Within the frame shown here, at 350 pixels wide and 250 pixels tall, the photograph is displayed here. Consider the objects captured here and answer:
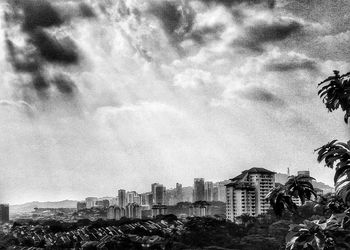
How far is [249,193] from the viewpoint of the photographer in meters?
47.8

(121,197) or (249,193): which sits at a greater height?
(121,197)

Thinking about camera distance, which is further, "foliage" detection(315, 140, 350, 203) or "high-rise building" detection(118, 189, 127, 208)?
"high-rise building" detection(118, 189, 127, 208)

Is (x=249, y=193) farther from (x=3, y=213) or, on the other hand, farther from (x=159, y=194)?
(x=3, y=213)

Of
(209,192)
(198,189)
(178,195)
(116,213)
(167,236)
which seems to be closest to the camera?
(167,236)

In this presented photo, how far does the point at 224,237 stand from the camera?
32.7m

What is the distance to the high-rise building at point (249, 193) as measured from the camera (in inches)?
1877

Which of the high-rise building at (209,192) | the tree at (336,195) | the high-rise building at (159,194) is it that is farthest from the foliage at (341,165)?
the high-rise building at (159,194)

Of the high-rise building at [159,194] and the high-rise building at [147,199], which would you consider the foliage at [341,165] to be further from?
the high-rise building at [147,199]

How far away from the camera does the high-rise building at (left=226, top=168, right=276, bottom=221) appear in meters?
47.7

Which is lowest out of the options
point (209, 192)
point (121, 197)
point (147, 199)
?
point (147, 199)

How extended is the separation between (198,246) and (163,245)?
263 cm

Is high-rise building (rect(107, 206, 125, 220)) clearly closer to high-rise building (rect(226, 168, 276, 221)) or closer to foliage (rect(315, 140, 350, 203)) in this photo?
high-rise building (rect(226, 168, 276, 221))

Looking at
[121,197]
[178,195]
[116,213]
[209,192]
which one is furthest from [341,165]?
[178,195]

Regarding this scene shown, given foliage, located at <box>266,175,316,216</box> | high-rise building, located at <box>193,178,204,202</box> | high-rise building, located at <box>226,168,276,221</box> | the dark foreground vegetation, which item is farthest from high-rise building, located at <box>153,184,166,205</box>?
foliage, located at <box>266,175,316,216</box>
